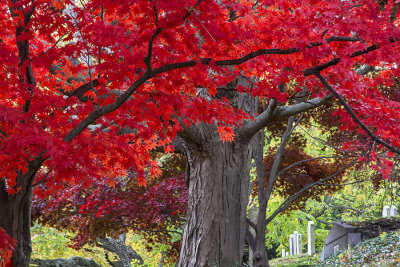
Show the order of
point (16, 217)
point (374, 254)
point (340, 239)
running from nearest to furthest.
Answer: point (16, 217)
point (374, 254)
point (340, 239)

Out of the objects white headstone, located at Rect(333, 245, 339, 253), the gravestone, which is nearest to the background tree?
the gravestone

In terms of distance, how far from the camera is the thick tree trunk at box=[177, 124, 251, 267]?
6465 millimetres

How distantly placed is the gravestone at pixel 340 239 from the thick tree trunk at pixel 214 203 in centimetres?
507

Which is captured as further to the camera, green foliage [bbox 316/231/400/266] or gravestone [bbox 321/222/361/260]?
gravestone [bbox 321/222/361/260]

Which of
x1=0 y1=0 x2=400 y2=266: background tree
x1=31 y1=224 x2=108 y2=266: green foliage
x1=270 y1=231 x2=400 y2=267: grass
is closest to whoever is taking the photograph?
x1=0 y1=0 x2=400 y2=266: background tree

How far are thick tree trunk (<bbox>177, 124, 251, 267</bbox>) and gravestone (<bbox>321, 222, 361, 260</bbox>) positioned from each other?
507cm

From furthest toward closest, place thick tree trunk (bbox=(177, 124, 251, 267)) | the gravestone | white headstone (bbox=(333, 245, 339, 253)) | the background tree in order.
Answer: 1. white headstone (bbox=(333, 245, 339, 253))
2. the gravestone
3. thick tree trunk (bbox=(177, 124, 251, 267))
4. the background tree

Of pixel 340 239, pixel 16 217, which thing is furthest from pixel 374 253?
pixel 16 217

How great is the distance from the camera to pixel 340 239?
37.4ft

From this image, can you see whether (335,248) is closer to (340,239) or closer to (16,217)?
(340,239)

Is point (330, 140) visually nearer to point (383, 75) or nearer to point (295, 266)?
point (383, 75)

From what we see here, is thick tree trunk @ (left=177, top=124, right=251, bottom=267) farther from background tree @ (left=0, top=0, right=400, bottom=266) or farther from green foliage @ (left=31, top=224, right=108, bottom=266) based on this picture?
green foliage @ (left=31, top=224, right=108, bottom=266)

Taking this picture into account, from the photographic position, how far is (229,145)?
22.3 feet

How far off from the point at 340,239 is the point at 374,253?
2.37 metres
